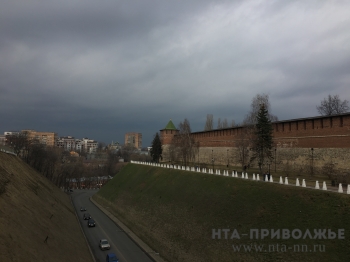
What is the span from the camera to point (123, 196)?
110 ft

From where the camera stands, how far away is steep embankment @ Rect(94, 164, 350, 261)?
1102 cm

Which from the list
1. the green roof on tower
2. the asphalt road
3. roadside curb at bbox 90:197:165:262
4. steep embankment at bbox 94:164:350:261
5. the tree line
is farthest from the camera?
the green roof on tower

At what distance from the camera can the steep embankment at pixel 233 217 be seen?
36.2 ft

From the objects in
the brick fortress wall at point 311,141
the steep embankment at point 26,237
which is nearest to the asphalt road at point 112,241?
the steep embankment at point 26,237

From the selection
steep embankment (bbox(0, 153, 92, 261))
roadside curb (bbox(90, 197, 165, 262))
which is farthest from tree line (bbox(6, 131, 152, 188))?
steep embankment (bbox(0, 153, 92, 261))

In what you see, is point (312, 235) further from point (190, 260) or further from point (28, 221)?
point (28, 221)

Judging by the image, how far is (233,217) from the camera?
1496cm

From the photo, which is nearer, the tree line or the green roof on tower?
the tree line

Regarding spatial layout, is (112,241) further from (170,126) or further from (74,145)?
(74,145)

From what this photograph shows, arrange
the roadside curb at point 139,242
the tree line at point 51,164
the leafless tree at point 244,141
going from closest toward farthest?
the roadside curb at point 139,242 → the leafless tree at point 244,141 → the tree line at point 51,164

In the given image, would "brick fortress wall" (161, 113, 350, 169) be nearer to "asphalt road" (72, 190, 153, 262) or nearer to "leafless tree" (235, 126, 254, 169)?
"leafless tree" (235, 126, 254, 169)

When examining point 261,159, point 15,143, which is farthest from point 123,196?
point 15,143

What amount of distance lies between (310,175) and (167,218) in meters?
12.4

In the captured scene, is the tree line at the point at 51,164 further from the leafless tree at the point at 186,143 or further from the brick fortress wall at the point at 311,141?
the brick fortress wall at the point at 311,141
